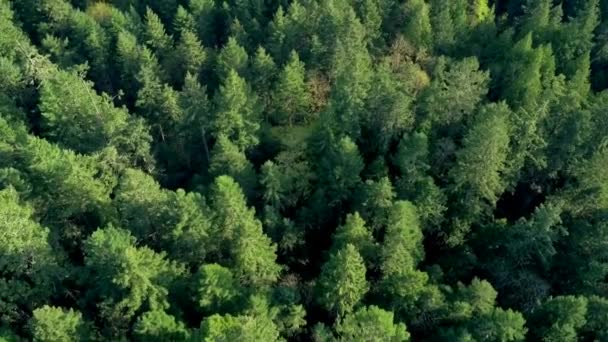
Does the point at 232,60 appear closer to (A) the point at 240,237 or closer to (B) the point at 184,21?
(B) the point at 184,21

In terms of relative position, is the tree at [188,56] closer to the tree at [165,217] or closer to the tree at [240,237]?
the tree at [165,217]

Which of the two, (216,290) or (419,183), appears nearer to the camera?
(216,290)

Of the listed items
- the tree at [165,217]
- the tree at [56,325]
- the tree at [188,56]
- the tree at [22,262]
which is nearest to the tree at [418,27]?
the tree at [188,56]

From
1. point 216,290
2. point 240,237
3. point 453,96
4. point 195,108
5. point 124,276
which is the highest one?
point 453,96

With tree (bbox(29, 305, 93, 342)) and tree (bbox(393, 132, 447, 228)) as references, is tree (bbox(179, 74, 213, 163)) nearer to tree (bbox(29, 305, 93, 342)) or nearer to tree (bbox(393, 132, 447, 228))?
tree (bbox(393, 132, 447, 228))

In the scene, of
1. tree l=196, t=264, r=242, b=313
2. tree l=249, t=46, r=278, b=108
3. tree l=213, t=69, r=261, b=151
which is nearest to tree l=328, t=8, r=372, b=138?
tree l=213, t=69, r=261, b=151

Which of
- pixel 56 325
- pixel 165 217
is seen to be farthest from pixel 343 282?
pixel 56 325
